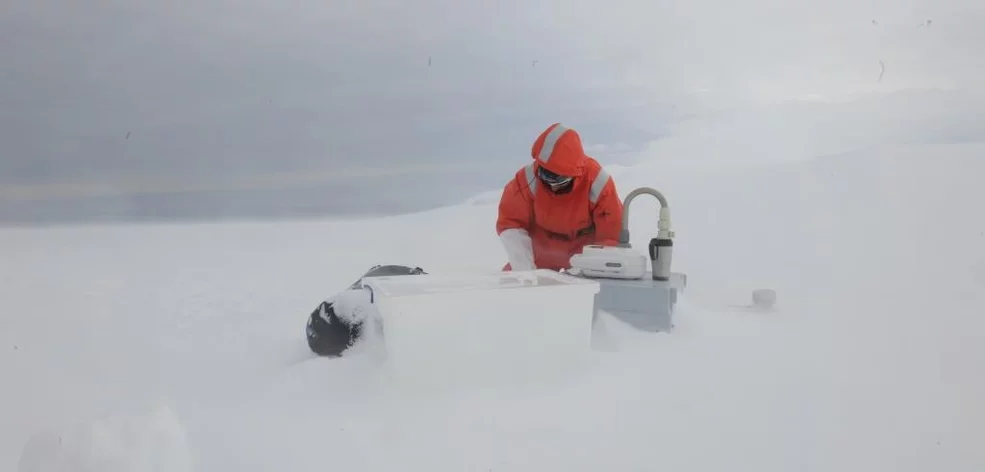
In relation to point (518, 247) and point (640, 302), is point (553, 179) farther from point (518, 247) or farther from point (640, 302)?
point (640, 302)

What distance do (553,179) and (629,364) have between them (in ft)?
2.63

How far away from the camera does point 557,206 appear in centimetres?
188

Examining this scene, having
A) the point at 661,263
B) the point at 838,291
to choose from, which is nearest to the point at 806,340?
the point at 661,263

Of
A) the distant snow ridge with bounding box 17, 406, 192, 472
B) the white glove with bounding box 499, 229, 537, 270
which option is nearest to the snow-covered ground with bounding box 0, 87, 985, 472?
the distant snow ridge with bounding box 17, 406, 192, 472

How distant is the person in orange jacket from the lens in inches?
66.6

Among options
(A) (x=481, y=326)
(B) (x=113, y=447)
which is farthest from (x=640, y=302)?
(B) (x=113, y=447)

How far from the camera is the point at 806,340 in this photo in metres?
1.34

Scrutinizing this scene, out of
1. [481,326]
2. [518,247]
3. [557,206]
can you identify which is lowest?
[481,326]

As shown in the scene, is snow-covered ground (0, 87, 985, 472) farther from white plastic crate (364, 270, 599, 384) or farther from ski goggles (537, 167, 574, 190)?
ski goggles (537, 167, 574, 190)

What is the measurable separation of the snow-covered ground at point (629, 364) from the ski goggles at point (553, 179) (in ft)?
1.47

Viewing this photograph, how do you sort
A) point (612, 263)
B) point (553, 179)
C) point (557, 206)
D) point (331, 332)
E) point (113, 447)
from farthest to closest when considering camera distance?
point (557, 206) → point (553, 179) → point (612, 263) → point (331, 332) → point (113, 447)

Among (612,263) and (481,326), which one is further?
(612,263)

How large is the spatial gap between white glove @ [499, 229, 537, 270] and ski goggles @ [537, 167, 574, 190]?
21cm

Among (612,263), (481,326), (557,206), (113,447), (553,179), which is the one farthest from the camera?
(557,206)
